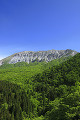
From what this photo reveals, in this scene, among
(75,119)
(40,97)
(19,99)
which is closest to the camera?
(75,119)

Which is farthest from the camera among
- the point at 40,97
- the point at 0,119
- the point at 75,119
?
the point at 40,97

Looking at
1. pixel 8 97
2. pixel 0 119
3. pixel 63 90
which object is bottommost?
pixel 0 119

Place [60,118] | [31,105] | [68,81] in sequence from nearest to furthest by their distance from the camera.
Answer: [60,118] → [31,105] → [68,81]

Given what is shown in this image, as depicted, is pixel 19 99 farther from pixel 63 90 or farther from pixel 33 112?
pixel 63 90

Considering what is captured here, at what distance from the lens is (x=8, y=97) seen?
88.2m

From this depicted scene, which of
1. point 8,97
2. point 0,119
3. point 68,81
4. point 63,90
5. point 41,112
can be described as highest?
point 68,81

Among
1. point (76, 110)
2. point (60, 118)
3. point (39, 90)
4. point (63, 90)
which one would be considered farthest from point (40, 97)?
point (76, 110)

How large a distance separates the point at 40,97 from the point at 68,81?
1554 inches

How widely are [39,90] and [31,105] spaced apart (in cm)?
2631

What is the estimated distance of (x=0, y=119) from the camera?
59.8m

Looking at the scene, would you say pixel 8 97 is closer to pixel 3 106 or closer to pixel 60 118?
pixel 3 106

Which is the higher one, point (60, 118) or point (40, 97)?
point (60, 118)

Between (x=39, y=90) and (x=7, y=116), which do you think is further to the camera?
(x=39, y=90)

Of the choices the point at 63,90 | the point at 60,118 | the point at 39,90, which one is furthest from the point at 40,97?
the point at 60,118
